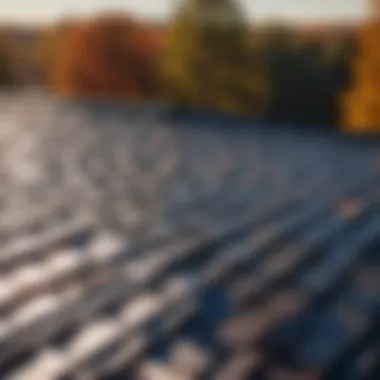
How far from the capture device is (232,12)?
27.0 metres

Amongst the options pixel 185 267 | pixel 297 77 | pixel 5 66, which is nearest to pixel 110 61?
pixel 5 66

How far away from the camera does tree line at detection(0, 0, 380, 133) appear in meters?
22.8

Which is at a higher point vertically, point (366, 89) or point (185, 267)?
point (185, 267)

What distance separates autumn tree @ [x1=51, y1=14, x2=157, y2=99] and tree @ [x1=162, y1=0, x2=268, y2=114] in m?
1.32

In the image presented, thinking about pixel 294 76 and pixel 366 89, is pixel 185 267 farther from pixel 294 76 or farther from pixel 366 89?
pixel 294 76

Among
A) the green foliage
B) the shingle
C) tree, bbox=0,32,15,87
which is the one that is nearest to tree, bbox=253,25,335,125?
the green foliage

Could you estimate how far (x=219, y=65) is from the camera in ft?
92.4

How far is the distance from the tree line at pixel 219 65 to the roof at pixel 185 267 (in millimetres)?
15946

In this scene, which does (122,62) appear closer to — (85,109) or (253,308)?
(85,109)

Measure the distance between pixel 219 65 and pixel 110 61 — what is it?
5.31m

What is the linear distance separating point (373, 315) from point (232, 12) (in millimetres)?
25378

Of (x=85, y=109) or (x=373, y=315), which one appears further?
(x=85, y=109)

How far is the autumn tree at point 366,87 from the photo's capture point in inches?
838

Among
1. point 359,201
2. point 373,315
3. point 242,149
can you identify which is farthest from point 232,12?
point 373,315
